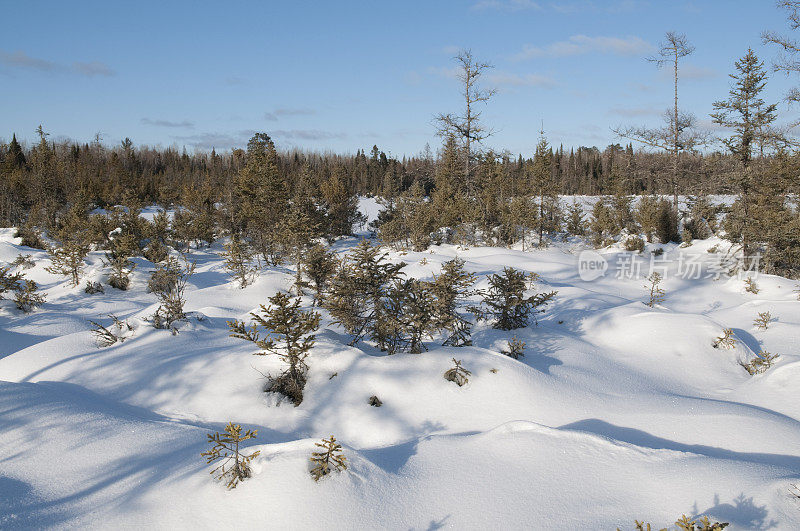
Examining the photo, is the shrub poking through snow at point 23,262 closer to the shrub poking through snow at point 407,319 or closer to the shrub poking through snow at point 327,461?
the shrub poking through snow at point 407,319

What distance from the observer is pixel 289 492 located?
2.90 metres

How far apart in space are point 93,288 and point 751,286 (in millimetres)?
18594

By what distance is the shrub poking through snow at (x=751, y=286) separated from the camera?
11914 millimetres

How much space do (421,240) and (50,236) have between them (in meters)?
16.0

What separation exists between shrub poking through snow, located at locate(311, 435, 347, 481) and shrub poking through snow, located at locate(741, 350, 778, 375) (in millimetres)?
6582

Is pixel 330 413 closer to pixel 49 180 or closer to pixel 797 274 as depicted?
pixel 797 274

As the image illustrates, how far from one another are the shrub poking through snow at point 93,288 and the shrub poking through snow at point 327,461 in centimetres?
1112

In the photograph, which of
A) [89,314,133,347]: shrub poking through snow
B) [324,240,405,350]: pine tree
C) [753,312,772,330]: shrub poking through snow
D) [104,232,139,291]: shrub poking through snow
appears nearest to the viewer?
[324,240,405,350]: pine tree

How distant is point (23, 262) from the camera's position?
13195 millimetres

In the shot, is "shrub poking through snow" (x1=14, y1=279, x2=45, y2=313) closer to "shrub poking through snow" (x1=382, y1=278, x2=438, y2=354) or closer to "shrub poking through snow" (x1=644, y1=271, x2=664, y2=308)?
"shrub poking through snow" (x1=382, y1=278, x2=438, y2=354)

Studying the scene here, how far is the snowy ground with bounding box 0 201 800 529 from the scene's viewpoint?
2816mm

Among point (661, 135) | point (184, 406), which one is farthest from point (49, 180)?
point (661, 135)

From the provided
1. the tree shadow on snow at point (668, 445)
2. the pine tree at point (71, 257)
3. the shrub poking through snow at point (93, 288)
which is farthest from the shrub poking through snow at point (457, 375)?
the pine tree at point (71, 257)

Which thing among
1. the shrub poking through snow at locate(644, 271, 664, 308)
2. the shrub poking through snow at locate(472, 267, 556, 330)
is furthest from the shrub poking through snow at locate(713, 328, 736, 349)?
the shrub poking through snow at locate(472, 267, 556, 330)
